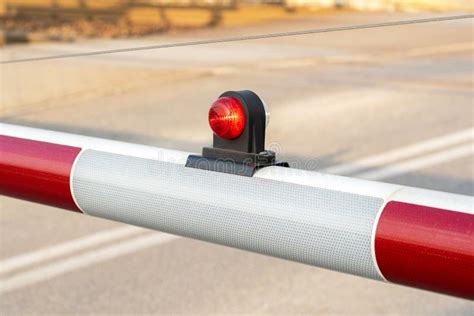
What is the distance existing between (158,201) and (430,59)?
1149cm

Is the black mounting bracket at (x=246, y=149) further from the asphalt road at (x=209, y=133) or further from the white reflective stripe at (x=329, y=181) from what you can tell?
the asphalt road at (x=209, y=133)

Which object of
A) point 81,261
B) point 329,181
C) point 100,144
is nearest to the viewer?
point 329,181

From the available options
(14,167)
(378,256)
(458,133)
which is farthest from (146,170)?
(458,133)

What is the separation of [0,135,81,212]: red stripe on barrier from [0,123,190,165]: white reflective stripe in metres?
0.03

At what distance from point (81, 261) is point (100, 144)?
2.21 m

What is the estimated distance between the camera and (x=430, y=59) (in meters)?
14.1

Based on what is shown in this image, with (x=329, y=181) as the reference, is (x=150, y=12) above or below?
below

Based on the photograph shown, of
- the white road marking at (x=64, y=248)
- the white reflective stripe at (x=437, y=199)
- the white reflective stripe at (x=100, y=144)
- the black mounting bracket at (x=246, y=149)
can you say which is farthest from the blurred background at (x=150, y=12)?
the white reflective stripe at (x=437, y=199)

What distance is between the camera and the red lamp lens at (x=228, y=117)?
3020 millimetres

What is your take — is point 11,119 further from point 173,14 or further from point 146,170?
point 173,14

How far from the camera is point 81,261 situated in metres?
5.48

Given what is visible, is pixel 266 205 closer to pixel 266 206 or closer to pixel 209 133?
pixel 266 206

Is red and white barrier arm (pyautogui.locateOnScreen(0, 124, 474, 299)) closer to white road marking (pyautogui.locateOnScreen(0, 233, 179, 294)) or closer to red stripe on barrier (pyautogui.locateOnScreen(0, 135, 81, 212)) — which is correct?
red stripe on barrier (pyautogui.locateOnScreen(0, 135, 81, 212))

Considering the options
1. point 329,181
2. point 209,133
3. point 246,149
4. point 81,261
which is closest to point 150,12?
point 209,133
